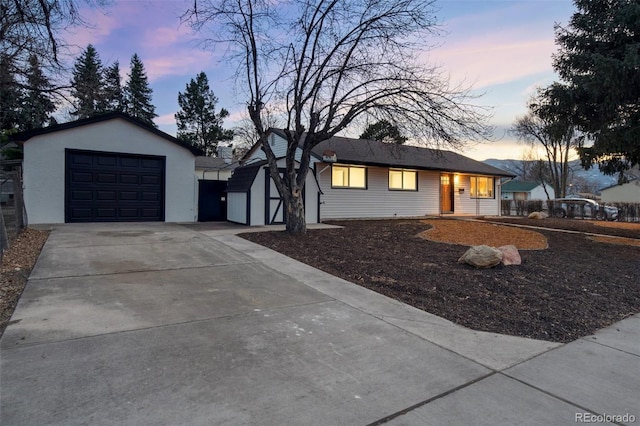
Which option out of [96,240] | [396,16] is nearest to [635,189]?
[396,16]

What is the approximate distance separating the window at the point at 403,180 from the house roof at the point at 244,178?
7.46m

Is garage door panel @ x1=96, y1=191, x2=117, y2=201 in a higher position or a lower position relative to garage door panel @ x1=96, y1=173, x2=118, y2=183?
lower

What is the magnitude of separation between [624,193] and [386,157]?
1789 inches

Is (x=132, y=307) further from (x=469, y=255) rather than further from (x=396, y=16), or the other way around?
(x=396, y=16)

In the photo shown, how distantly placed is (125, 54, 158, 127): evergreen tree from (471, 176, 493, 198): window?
3401cm

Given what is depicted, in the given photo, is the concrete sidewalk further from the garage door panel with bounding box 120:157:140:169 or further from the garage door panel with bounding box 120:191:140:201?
the garage door panel with bounding box 120:157:140:169

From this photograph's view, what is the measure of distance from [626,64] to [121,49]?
47.1 feet

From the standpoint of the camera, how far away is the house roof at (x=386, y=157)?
54.9 ft

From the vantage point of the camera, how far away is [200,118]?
43312 millimetres

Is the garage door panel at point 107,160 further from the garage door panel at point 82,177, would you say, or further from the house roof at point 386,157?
the house roof at point 386,157

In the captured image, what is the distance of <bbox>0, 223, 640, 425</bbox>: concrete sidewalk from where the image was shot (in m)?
2.40

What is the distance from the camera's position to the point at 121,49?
10.8m

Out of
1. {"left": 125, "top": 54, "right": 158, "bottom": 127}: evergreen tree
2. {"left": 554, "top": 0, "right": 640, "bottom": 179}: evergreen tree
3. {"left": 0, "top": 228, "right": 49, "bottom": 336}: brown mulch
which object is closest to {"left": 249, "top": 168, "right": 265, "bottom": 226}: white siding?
{"left": 0, "top": 228, "right": 49, "bottom": 336}: brown mulch
